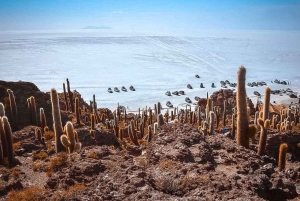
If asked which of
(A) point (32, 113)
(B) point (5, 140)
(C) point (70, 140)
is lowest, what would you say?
(A) point (32, 113)

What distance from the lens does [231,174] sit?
666 centimetres

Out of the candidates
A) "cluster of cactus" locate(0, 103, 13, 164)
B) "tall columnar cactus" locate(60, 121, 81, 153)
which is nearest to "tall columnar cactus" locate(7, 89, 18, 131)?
"cluster of cactus" locate(0, 103, 13, 164)

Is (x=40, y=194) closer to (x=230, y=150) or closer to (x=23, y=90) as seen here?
(x=230, y=150)

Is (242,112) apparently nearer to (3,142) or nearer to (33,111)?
(3,142)

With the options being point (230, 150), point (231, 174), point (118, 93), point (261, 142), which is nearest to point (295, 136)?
point (261, 142)

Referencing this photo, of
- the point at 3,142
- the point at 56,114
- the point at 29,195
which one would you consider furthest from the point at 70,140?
the point at 29,195

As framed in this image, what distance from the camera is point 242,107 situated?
33.6 feet

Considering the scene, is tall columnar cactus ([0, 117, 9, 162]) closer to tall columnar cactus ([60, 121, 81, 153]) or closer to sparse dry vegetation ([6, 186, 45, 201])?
tall columnar cactus ([60, 121, 81, 153])

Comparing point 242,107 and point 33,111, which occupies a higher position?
point 242,107

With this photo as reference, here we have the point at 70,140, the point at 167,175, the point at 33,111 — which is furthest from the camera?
the point at 33,111

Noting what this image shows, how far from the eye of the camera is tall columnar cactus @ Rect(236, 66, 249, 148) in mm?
10008

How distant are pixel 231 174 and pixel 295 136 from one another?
11655 millimetres

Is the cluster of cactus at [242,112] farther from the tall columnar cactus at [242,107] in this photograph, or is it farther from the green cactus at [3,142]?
the green cactus at [3,142]

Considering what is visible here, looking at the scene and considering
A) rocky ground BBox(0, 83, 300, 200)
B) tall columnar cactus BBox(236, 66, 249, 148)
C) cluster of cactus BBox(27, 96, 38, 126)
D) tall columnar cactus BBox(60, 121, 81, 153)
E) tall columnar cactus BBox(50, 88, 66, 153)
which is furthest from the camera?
cluster of cactus BBox(27, 96, 38, 126)
